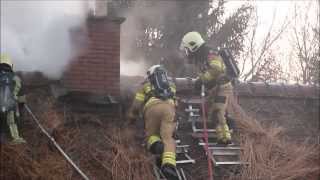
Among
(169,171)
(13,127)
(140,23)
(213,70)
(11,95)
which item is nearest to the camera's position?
(169,171)

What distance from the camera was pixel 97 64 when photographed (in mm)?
8180

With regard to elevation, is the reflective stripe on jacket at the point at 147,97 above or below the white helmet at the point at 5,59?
below

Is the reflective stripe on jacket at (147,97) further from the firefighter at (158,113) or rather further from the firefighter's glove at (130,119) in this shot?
the firefighter's glove at (130,119)

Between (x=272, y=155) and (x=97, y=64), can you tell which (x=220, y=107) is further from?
(x=97, y=64)

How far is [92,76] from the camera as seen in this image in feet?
26.7

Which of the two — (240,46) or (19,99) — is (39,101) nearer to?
(19,99)

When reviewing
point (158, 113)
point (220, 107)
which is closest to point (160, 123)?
point (158, 113)

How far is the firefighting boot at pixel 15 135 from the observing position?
265 inches

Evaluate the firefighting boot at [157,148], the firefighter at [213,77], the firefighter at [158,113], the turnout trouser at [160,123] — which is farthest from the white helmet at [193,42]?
the firefighting boot at [157,148]

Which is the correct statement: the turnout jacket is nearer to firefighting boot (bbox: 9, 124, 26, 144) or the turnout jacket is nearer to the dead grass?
the dead grass

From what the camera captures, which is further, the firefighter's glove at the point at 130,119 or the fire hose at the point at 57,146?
the firefighter's glove at the point at 130,119

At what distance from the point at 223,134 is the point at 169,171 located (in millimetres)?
1537

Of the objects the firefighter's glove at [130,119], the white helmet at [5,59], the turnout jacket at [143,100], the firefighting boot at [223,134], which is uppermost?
the white helmet at [5,59]

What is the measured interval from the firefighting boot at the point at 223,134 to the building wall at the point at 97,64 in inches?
66.0
